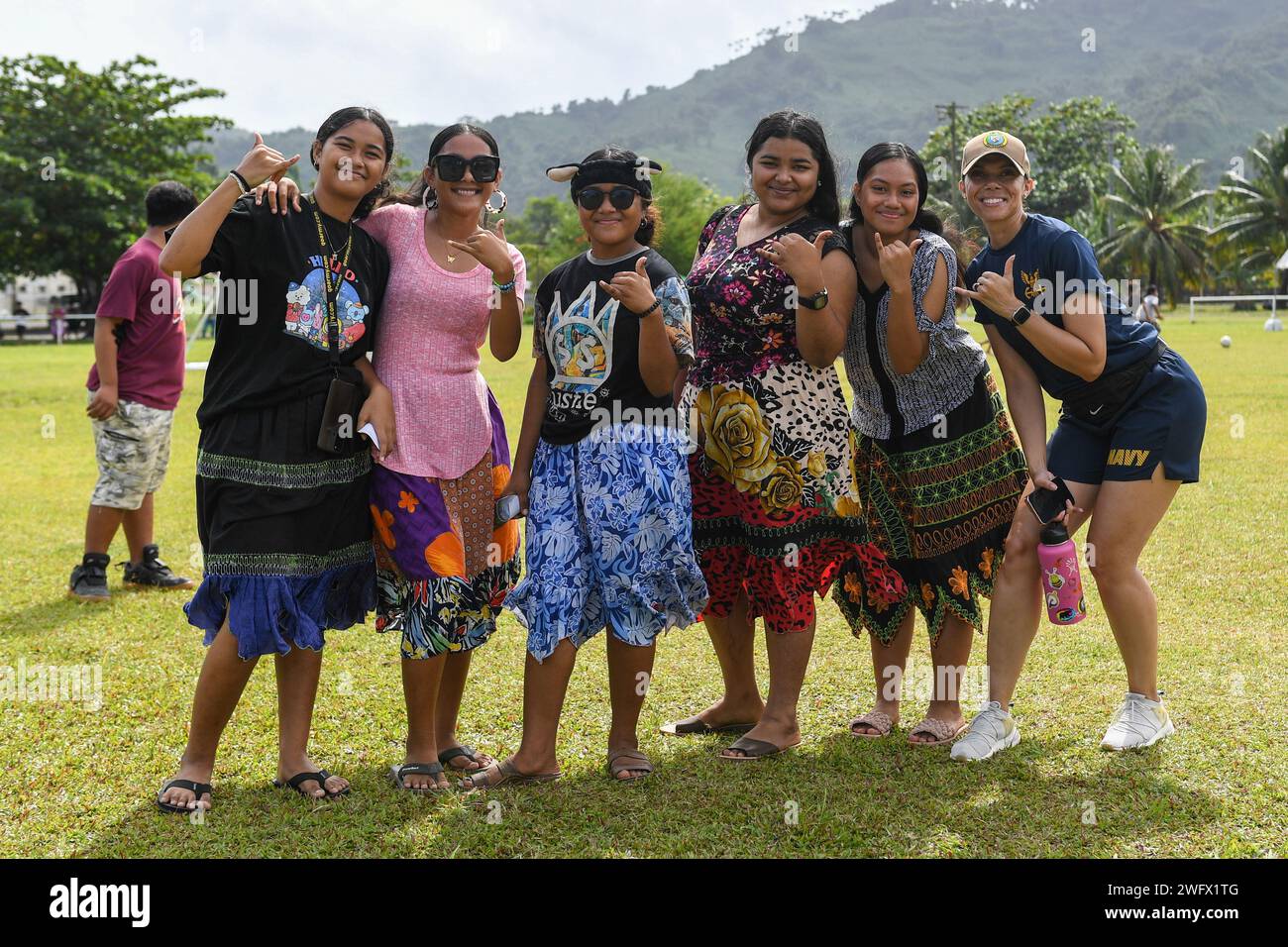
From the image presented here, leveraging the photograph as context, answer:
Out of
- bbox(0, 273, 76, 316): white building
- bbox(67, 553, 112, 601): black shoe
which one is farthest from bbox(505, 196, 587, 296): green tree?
bbox(67, 553, 112, 601): black shoe

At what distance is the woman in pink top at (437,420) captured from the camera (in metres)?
4.01

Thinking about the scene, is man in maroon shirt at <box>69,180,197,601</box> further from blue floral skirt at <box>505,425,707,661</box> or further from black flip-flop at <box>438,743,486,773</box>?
blue floral skirt at <box>505,425,707,661</box>

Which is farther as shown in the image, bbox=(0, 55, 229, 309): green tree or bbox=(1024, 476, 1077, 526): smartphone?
bbox=(0, 55, 229, 309): green tree

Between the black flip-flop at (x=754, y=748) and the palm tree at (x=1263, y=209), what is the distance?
5547 centimetres

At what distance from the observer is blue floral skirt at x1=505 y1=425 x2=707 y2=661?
4090 millimetres

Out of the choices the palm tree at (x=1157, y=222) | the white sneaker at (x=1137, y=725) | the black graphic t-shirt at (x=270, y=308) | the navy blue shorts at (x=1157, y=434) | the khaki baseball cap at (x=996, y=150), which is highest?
the palm tree at (x=1157, y=222)

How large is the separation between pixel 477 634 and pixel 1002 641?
1998 mm

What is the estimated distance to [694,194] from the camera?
76.6m

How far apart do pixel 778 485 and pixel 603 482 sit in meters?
0.71

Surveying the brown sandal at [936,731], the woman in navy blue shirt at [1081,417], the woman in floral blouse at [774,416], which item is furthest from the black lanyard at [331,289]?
the brown sandal at [936,731]

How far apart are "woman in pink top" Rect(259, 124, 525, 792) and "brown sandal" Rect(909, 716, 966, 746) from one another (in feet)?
5.59

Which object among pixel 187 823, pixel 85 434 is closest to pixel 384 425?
pixel 187 823

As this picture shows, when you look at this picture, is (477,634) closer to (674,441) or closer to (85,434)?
(674,441)

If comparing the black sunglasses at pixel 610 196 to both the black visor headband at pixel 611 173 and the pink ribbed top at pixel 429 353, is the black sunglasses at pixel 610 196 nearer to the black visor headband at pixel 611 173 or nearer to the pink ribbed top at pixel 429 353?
the black visor headband at pixel 611 173
